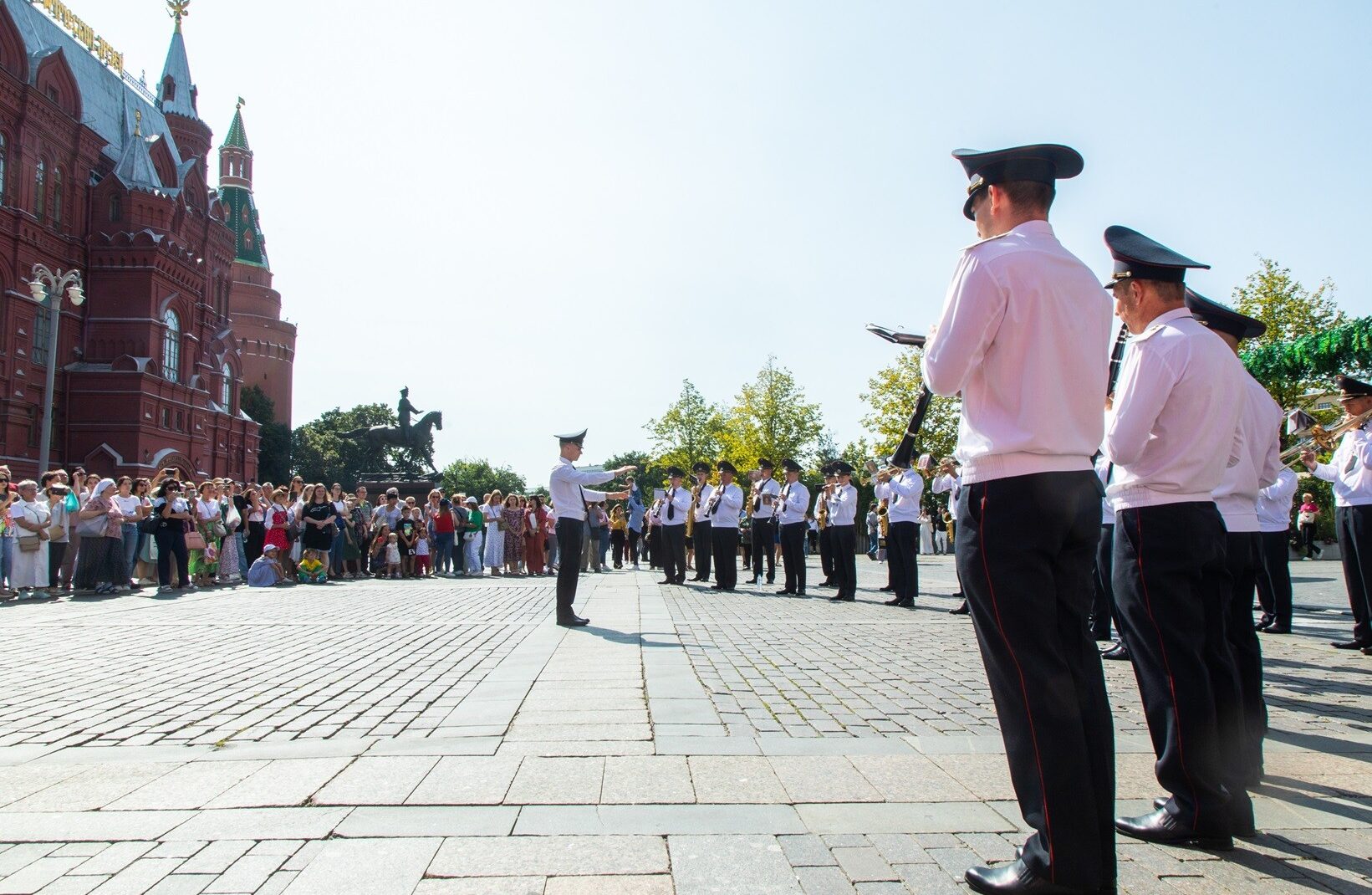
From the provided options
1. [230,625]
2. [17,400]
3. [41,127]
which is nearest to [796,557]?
[230,625]

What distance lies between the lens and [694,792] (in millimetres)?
3854

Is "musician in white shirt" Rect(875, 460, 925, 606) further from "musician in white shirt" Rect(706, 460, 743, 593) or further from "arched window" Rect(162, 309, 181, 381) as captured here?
"arched window" Rect(162, 309, 181, 381)

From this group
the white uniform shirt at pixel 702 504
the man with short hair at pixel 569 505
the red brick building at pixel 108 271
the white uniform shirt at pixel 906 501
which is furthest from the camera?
the red brick building at pixel 108 271

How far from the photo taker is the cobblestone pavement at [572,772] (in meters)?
3.07

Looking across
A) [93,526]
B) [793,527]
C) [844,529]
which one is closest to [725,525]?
[793,527]

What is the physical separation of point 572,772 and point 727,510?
13515mm

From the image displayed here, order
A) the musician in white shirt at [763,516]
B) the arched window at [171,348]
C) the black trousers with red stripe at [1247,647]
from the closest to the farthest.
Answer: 1. the black trousers with red stripe at [1247,647]
2. the musician in white shirt at [763,516]
3. the arched window at [171,348]

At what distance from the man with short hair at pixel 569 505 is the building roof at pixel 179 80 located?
65.0 meters

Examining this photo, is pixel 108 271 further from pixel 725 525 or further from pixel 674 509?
pixel 725 525

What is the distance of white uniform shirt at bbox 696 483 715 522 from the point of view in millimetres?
18172

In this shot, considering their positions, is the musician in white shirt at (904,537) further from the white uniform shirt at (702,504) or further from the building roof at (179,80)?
the building roof at (179,80)

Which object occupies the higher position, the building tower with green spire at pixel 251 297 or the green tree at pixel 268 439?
the building tower with green spire at pixel 251 297

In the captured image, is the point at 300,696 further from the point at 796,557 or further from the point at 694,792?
the point at 796,557

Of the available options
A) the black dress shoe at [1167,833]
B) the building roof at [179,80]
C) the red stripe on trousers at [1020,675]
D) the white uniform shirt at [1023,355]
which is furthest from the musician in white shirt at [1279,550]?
the building roof at [179,80]
